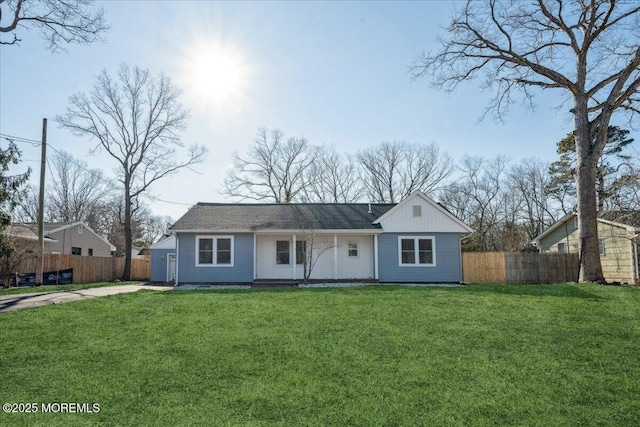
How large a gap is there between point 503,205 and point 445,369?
36.6 meters

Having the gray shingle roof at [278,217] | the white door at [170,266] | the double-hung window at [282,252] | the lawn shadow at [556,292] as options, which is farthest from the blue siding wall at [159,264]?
the lawn shadow at [556,292]

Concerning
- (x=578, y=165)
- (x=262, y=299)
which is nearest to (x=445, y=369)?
(x=262, y=299)

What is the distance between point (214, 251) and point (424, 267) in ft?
30.1

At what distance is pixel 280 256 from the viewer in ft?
61.5

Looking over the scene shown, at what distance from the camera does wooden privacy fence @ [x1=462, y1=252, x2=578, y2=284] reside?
65.5 ft

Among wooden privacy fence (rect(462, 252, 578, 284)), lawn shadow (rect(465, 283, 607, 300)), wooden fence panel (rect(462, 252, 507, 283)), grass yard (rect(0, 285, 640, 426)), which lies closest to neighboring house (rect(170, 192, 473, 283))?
wooden fence panel (rect(462, 252, 507, 283))

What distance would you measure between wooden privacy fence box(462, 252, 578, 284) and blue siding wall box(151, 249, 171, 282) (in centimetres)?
1702

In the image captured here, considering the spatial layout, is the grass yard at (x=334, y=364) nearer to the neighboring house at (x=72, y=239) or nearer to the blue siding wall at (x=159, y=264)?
the blue siding wall at (x=159, y=264)

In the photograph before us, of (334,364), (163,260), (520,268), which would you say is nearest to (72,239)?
(163,260)

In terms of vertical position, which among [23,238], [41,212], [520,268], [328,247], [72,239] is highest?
[41,212]

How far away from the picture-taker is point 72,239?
31109 millimetres

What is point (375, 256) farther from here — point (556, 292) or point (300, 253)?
point (556, 292)

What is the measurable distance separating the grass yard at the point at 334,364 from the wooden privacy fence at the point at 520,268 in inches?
447

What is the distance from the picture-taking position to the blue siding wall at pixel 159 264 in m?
24.9
